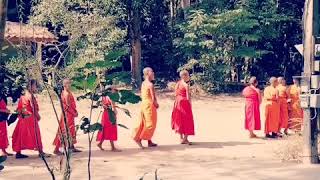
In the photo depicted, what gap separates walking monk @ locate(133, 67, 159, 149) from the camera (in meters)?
9.38

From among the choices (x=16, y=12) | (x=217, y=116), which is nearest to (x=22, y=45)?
(x=16, y=12)

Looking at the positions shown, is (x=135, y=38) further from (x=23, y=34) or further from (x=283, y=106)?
(x=23, y=34)

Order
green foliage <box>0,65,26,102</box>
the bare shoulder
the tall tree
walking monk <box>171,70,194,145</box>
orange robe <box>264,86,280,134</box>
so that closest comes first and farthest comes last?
green foliage <box>0,65,26,102</box>
the bare shoulder
walking monk <box>171,70,194,145</box>
orange robe <box>264,86,280,134</box>
the tall tree

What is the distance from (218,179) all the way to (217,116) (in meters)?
8.35

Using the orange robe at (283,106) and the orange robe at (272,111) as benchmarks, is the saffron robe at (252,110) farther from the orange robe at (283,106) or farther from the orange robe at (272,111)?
the orange robe at (283,106)

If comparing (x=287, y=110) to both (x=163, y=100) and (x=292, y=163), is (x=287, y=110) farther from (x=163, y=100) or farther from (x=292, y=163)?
(x=163, y=100)

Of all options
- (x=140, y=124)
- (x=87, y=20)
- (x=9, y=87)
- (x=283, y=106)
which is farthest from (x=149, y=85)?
(x=87, y=20)

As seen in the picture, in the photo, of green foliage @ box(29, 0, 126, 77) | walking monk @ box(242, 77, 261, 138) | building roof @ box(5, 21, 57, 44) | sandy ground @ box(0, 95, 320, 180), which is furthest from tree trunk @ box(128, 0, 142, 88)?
walking monk @ box(242, 77, 261, 138)

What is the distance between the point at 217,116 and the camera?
1503 cm

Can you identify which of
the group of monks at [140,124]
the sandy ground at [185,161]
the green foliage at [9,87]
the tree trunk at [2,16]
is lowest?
the sandy ground at [185,161]

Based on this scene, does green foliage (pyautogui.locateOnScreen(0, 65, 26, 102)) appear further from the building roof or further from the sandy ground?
the sandy ground

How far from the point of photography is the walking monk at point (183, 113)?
32.1 feet

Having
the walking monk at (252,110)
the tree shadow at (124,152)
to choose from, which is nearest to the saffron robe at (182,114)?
the tree shadow at (124,152)

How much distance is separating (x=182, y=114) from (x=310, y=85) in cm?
276
